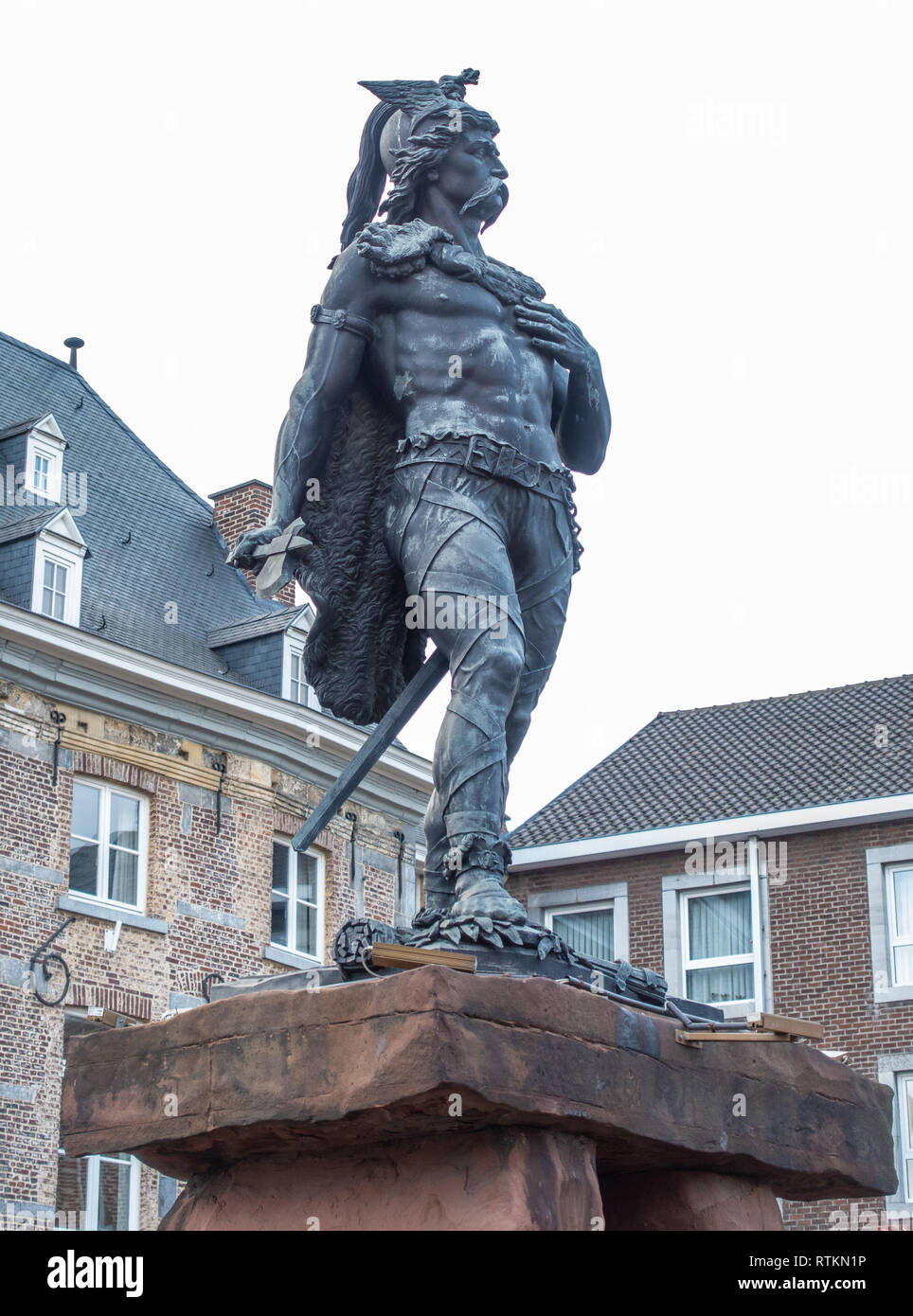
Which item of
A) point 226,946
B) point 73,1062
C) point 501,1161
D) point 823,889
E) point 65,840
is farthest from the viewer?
point 823,889

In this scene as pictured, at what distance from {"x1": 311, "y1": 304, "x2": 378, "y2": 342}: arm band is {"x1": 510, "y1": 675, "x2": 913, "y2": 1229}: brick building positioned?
750 inches

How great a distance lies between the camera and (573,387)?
7484 mm

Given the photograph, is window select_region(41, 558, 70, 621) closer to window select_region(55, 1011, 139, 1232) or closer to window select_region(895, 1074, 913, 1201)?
window select_region(55, 1011, 139, 1232)

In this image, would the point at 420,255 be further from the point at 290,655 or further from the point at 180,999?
the point at 290,655

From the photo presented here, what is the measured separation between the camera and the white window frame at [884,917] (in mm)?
25656

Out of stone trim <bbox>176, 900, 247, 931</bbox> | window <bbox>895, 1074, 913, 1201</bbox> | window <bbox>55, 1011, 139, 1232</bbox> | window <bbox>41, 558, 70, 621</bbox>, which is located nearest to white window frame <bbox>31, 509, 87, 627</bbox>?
window <bbox>41, 558, 70, 621</bbox>

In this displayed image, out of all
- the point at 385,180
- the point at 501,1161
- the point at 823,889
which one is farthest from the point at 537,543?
the point at 823,889

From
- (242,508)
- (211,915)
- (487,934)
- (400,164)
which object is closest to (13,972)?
(211,915)

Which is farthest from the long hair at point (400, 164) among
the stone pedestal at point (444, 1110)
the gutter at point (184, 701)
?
the gutter at point (184, 701)

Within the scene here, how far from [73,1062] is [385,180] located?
3194mm

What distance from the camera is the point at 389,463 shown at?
717 cm

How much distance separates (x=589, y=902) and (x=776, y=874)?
2.65 metres

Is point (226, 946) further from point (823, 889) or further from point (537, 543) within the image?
point (537, 543)
